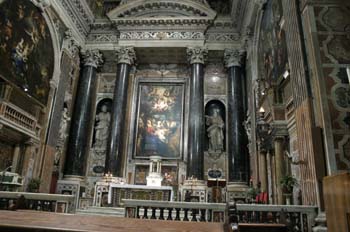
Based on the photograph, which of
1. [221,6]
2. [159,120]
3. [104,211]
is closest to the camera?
[104,211]

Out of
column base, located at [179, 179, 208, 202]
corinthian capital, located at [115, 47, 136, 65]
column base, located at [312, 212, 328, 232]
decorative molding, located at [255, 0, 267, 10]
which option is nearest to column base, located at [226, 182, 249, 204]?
column base, located at [179, 179, 208, 202]

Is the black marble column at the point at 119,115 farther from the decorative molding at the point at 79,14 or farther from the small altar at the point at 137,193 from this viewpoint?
the decorative molding at the point at 79,14

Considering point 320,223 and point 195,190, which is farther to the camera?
point 195,190

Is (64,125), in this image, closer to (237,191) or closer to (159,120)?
(159,120)

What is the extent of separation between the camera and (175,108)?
14.2m

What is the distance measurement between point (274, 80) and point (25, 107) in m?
8.29

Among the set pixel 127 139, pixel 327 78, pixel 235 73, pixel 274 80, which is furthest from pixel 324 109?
pixel 127 139

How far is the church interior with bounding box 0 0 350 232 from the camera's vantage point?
18.3ft

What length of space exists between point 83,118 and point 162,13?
6734 mm

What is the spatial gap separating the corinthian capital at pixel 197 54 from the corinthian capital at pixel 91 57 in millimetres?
4655

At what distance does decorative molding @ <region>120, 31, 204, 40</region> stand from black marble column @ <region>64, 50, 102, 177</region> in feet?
5.96

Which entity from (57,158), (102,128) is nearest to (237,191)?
(102,128)

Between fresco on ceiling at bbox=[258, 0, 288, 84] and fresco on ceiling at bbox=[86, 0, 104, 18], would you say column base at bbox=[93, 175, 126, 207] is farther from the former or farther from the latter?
fresco on ceiling at bbox=[86, 0, 104, 18]

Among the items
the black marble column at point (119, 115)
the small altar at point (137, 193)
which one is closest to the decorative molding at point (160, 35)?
the black marble column at point (119, 115)
